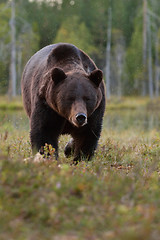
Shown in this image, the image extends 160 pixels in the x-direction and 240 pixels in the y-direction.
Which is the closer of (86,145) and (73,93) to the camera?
(73,93)

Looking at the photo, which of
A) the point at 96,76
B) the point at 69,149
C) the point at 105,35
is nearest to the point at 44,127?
the point at 96,76

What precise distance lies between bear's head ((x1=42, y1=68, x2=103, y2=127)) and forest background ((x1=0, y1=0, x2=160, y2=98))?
2946 centimetres

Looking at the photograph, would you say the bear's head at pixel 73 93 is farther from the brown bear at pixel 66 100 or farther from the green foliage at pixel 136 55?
the green foliage at pixel 136 55

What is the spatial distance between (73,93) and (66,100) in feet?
0.44

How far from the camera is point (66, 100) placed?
492cm

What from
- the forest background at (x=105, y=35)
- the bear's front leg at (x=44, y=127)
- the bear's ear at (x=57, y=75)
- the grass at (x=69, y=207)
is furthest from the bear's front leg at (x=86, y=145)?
the forest background at (x=105, y=35)

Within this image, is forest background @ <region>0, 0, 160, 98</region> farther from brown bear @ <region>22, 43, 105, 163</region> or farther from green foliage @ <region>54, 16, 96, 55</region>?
brown bear @ <region>22, 43, 105, 163</region>

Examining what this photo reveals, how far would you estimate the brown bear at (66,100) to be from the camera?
194 inches

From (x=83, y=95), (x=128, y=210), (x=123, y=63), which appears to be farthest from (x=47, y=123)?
(x=123, y=63)

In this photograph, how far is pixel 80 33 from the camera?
40.5m

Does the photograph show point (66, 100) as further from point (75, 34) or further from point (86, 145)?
point (75, 34)

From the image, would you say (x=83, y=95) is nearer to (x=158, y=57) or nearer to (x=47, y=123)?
(x=47, y=123)

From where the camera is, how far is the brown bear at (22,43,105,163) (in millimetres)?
4934

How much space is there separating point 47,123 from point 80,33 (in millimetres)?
36380
